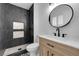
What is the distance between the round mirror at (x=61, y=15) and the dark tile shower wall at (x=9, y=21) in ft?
1.91

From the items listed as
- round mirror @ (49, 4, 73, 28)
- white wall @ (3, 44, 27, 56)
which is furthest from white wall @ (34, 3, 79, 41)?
white wall @ (3, 44, 27, 56)

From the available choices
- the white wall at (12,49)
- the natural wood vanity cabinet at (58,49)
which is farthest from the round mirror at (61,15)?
the white wall at (12,49)

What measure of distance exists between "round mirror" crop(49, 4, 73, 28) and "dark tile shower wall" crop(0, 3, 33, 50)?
58 centimetres

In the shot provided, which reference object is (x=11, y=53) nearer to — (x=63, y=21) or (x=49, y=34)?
(x=49, y=34)

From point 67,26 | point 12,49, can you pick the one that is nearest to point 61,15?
point 67,26

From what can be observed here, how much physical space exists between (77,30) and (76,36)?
0.08 meters

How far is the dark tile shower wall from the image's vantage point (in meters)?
0.95

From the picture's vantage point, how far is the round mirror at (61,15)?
1162 millimetres

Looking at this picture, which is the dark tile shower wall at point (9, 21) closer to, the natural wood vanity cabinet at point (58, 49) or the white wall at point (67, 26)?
the white wall at point (67, 26)

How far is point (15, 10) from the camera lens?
0.98 m

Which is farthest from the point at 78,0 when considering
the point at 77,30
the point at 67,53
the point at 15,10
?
the point at 15,10

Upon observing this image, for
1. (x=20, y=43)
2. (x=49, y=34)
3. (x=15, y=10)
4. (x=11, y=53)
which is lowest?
(x=11, y=53)

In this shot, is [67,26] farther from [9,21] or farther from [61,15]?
[9,21]

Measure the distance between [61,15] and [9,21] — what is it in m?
0.85
